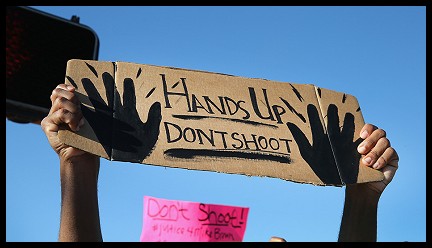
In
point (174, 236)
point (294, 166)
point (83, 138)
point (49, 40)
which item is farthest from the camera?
point (174, 236)

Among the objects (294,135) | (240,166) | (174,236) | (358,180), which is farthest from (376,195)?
(174,236)

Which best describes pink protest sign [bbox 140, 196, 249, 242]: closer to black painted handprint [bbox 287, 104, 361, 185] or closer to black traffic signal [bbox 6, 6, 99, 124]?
black traffic signal [bbox 6, 6, 99, 124]

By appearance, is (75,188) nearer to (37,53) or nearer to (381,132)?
(37,53)

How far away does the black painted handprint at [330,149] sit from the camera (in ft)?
8.94

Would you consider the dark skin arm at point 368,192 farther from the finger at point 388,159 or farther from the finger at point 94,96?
the finger at point 94,96

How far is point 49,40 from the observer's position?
329 centimetres

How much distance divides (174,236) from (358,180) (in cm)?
204

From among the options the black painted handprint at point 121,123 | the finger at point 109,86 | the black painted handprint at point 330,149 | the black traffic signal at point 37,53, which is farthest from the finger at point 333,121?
the black traffic signal at point 37,53

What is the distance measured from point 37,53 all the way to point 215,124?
91 cm

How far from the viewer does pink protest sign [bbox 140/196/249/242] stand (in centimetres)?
463

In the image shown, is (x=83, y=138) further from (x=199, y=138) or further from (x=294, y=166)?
(x=294, y=166)

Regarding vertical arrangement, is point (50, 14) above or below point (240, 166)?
above

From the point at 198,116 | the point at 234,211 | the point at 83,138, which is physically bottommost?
the point at 83,138

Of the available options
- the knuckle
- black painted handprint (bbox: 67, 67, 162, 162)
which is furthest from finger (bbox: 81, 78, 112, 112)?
the knuckle
